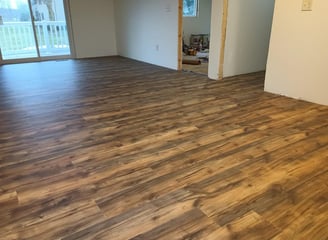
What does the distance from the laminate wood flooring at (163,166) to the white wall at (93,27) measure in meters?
3.51

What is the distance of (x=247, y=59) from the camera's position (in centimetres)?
486

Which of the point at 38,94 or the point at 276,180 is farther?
the point at 38,94

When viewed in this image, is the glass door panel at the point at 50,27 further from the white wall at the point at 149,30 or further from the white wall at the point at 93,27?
the white wall at the point at 149,30

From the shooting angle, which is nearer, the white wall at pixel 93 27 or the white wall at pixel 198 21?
the white wall at pixel 93 27

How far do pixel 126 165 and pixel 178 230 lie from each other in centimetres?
72

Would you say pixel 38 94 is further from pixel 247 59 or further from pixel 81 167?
pixel 247 59

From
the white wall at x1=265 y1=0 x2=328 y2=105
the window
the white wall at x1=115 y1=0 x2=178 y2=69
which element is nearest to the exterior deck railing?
the white wall at x1=115 y1=0 x2=178 y2=69

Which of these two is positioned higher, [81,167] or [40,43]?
[40,43]

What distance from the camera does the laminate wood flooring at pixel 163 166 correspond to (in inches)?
54.2

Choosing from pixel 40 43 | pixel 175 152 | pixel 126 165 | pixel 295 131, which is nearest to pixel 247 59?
pixel 295 131

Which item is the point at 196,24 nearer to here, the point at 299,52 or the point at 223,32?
the point at 223,32

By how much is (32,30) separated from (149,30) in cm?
281

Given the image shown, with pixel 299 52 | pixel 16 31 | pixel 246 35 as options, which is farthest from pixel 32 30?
pixel 299 52

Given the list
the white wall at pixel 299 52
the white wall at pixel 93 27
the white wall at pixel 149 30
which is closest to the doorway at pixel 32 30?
Result: the white wall at pixel 93 27
